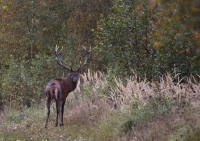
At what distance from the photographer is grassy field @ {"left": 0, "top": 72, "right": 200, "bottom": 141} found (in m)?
9.59

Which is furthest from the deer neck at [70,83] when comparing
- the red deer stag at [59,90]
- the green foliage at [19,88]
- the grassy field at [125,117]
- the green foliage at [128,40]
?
the green foliage at [19,88]

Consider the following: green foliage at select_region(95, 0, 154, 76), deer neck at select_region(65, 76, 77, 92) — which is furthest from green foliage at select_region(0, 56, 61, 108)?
deer neck at select_region(65, 76, 77, 92)

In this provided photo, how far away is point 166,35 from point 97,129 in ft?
11.8

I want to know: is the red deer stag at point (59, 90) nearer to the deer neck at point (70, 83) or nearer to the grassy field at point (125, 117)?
the deer neck at point (70, 83)

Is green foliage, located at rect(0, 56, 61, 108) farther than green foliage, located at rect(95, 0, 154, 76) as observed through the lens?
Yes

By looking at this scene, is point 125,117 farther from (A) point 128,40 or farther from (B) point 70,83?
(A) point 128,40

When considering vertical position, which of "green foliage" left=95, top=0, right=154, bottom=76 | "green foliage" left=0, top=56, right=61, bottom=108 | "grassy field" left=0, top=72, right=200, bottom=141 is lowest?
"grassy field" left=0, top=72, right=200, bottom=141

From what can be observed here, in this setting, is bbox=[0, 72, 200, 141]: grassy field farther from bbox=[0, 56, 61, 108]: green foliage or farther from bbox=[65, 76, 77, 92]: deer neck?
bbox=[0, 56, 61, 108]: green foliage

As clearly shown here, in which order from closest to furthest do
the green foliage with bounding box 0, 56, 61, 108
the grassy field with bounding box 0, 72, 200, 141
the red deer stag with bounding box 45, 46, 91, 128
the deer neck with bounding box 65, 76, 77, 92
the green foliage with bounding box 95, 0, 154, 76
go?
the grassy field with bounding box 0, 72, 200, 141
the red deer stag with bounding box 45, 46, 91, 128
the deer neck with bounding box 65, 76, 77, 92
the green foliage with bounding box 95, 0, 154, 76
the green foliage with bounding box 0, 56, 61, 108

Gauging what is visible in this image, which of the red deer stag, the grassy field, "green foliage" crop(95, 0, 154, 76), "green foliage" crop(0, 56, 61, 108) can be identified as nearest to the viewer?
the grassy field

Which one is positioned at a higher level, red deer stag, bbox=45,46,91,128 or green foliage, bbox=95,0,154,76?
green foliage, bbox=95,0,154,76

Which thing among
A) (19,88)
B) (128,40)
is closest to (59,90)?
(128,40)

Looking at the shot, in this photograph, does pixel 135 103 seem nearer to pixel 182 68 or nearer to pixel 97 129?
pixel 97 129

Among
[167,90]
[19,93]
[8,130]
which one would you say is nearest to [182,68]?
[167,90]
